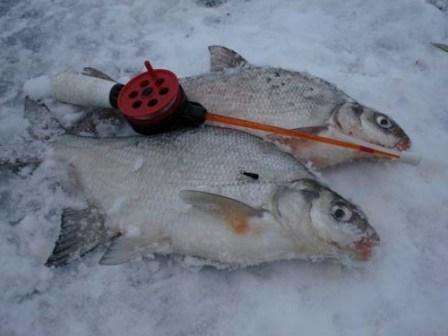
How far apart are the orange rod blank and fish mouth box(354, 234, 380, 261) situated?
0.55 metres

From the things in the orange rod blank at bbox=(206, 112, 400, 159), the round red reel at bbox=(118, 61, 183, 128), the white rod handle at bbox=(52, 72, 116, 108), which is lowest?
the orange rod blank at bbox=(206, 112, 400, 159)

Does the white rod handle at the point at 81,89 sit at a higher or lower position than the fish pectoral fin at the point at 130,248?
higher

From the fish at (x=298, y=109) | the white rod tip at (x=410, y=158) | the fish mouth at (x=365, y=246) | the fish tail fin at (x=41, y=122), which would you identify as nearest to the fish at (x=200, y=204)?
the fish mouth at (x=365, y=246)

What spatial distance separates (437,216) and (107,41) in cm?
276

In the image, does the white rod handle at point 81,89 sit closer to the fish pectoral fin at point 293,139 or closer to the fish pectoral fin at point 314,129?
the fish pectoral fin at point 293,139

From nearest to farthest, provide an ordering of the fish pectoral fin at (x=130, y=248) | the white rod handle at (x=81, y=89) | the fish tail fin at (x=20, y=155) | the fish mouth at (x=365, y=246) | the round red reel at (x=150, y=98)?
1. the fish mouth at (x=365, y=246)
2. the fish pectoral fin at (x=130, y=248)
3. the round red reel at (x=150, y=98)
4. the fish tail fin at (x=20, y=155)
5. the white rod handle at (x=81, y=89)

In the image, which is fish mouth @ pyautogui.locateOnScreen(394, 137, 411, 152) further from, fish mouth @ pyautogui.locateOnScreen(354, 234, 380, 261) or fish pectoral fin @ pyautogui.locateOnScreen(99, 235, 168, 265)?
fish pectoral fin @ pyautogui.locateOnScreen(99, 235, 168, 265)

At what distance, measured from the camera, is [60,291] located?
2.27 meters

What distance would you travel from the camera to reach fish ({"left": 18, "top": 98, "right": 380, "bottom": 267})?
2.11 metres

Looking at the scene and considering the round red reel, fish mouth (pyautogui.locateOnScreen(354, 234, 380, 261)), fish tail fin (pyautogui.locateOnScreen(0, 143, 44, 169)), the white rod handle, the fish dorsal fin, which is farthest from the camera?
the fish dorsal fin

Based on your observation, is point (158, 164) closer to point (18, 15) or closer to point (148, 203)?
point (148, 203)

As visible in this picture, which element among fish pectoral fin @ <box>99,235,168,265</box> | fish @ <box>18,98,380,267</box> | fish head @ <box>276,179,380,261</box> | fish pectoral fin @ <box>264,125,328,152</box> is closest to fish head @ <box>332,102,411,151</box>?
fish pectoral fin @ <box>264,125,328,152</box>

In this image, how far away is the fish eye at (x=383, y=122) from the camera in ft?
8.65

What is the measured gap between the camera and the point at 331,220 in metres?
2.08
